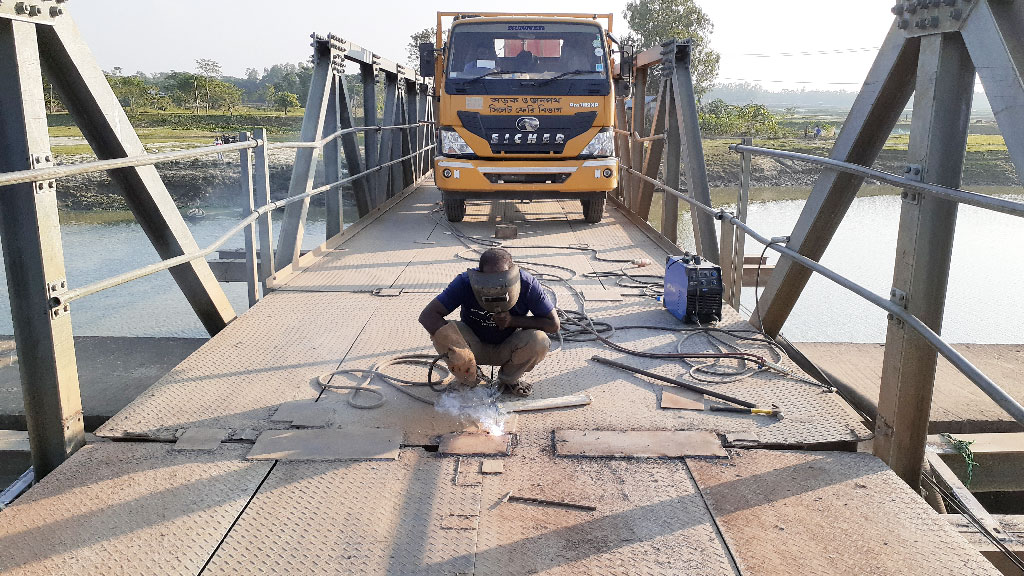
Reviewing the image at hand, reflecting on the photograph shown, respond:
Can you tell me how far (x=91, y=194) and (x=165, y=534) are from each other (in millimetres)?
32890

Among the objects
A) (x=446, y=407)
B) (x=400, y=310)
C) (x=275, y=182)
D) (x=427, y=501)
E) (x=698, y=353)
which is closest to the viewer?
(x=427, y=501)

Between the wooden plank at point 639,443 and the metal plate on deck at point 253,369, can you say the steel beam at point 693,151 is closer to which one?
the metal plate on deck at point 253,369

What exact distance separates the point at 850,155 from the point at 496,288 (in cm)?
234

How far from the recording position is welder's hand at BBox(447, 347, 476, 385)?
150 inches

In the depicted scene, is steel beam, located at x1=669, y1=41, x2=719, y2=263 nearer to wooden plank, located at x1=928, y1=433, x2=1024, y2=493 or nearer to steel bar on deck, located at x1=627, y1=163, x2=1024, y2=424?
steel bar on deck, located at x1=627, y1=163, x2=1024, y2=424

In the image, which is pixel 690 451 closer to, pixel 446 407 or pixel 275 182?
pixel 446 407

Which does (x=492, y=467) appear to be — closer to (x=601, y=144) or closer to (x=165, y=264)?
(x=165, y=264)

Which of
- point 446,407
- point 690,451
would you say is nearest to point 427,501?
point 446,407

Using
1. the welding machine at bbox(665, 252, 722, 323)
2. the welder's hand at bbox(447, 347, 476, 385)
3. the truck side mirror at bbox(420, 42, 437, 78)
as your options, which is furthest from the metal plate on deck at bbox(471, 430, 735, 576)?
the truck side mirror at bbox(420, 42, 437, 78)

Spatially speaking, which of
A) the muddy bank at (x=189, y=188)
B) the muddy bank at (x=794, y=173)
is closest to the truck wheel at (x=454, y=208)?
the muddy bank at (x=189, y=188)

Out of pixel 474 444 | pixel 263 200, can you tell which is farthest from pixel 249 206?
pixel 474 444

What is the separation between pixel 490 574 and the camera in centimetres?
261

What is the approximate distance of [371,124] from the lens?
36.9ft

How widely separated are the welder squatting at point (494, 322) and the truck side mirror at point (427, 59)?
20.6 feet
